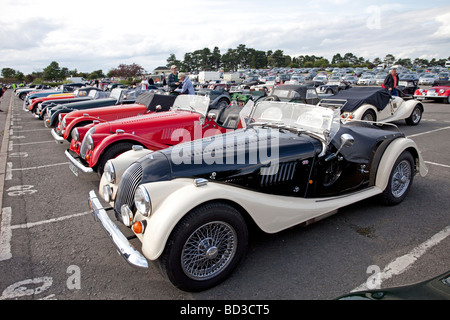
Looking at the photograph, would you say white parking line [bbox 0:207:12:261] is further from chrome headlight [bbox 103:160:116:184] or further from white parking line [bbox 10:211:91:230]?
chrome headlight [bbox 103:160:116:184]

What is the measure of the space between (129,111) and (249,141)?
533cm

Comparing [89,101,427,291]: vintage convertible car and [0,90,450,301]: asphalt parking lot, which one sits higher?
[89,101,427,291]: vintage convertible car

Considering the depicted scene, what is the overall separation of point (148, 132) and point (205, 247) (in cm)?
390

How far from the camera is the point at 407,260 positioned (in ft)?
10.2

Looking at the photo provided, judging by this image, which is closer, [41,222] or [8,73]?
[41,222]

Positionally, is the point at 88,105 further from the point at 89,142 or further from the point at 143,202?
the point at 143,202

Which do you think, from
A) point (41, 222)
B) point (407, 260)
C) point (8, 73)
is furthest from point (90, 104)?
point (8, 73)

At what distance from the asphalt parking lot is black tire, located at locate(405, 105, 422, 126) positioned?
6352 mm

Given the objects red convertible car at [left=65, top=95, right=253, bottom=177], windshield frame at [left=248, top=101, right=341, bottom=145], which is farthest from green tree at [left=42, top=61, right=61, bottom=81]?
windshield frame at [left=248, top=101, right=341, bottom=145]

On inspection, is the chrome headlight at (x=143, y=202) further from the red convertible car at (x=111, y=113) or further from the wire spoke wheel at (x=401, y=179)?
the red convertible car at (x=111, y=113)

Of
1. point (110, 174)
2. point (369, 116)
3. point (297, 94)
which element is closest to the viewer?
point (110, 174)

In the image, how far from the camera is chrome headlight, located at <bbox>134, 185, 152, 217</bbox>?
2707mm

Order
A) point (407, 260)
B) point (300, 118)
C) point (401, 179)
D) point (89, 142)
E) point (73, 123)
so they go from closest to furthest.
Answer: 1. point (407, 260)
2. point (300, 118)
3. point (401, 179)
4. point (89, 142)
5. point (73, 123)

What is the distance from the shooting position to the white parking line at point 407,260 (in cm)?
286
